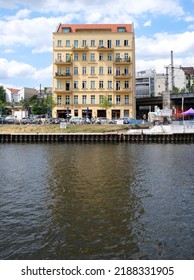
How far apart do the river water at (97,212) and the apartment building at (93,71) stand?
58423 mm

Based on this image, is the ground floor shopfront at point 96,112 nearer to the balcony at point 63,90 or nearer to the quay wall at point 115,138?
the balcony at point 63,90

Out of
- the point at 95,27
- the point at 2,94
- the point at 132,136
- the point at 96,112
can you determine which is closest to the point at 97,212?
the point at 132,136

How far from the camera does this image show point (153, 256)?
1324cm

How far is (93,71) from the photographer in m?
90.3

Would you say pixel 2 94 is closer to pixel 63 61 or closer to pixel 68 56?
pixel 63 61

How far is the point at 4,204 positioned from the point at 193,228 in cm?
1100

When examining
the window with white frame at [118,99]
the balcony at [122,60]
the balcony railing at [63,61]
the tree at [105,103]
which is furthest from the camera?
the window with white frame at [118,99]

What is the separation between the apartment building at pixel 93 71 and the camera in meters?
89.4

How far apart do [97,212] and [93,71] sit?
75.0m

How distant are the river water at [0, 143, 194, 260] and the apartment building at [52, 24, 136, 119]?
58.4 meters

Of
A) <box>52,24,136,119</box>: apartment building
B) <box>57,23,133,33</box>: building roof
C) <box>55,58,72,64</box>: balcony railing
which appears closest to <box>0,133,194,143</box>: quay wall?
<box>52,24,136,119</box>: apartment building

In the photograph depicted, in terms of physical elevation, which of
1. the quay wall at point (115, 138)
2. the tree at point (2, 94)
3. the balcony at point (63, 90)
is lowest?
the quay wall at point (115, 138)

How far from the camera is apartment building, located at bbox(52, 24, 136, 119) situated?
89438 millimetres

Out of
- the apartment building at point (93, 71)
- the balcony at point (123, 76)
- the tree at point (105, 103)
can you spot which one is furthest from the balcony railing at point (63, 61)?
the tree at point (105, 103)
